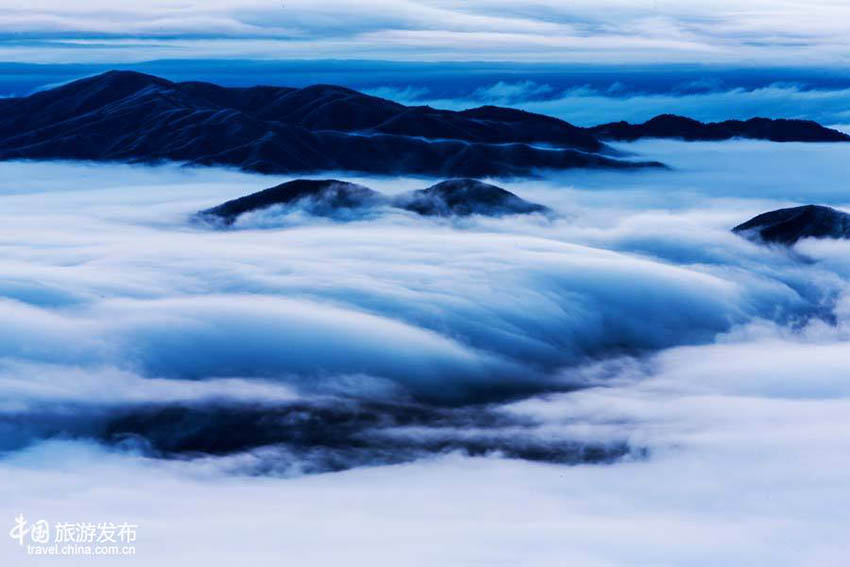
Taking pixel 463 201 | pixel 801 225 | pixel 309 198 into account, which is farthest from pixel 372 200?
pixel 801 225

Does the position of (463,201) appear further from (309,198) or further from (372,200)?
(309,198)

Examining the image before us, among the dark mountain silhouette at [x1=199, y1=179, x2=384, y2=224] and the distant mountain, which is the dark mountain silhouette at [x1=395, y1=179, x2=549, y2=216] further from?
the dark mountain silhouette at [x1=199, y1=179, x2=384, y2=224]

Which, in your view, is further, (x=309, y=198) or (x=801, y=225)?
(x=309, y=198)

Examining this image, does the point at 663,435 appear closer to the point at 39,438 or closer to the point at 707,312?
the point at 39,438

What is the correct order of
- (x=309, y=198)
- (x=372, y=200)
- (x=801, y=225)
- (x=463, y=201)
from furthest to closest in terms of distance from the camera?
(x=372, y=200), (x=463, y=201), (x=309, y=198), (x=801, y=225)

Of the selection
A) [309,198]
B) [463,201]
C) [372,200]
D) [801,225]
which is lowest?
[801,225]

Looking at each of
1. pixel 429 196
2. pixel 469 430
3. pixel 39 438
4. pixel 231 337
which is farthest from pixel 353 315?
pixel 429 196

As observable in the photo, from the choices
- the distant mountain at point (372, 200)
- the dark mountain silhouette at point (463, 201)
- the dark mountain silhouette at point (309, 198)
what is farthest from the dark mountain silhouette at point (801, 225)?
the dark mountain silhouette at point (309, 198)
